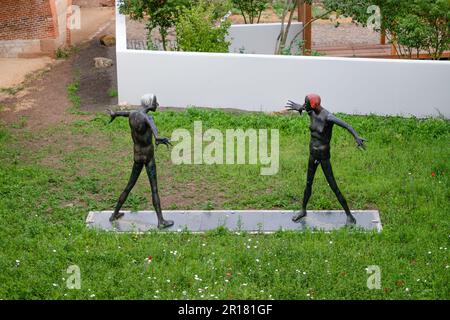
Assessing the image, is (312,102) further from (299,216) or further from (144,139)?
(144,139)

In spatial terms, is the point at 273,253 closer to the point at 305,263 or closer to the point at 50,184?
the point at 305,263

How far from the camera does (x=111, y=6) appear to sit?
83.4 feet

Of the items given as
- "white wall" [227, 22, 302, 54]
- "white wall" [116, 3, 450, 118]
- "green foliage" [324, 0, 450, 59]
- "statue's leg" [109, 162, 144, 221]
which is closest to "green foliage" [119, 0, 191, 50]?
"white wall" [227, 22, 302, 54]

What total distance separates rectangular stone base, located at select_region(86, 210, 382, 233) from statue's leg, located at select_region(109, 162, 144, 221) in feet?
0.26

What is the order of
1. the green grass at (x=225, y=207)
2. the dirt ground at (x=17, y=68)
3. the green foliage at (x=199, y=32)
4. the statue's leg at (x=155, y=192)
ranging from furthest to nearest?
the dirt ground at (x=17, y=68) < the green foliage at (x=199, y=32) < the statue's leg at (x=155, y=192) < the green grass at (x=225, y=207)

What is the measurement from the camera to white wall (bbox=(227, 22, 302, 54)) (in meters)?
19.0

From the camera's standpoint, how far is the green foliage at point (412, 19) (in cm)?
1584

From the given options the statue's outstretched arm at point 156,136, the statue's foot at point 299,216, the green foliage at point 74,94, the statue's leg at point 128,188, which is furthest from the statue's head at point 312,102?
the green foliage at point 74,94

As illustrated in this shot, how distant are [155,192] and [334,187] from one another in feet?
7.56

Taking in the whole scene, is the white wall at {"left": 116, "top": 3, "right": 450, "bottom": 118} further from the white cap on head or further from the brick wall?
the white cap on head

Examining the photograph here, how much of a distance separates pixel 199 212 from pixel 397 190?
2.84 m

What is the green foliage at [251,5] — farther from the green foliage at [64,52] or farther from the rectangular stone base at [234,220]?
the rectangular stone base at [234,220]

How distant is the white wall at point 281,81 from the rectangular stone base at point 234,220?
14.4 feet

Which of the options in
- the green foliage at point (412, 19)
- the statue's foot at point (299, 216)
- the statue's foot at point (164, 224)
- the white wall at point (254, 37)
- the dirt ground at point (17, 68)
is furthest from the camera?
the white wall at point (254, 37)
